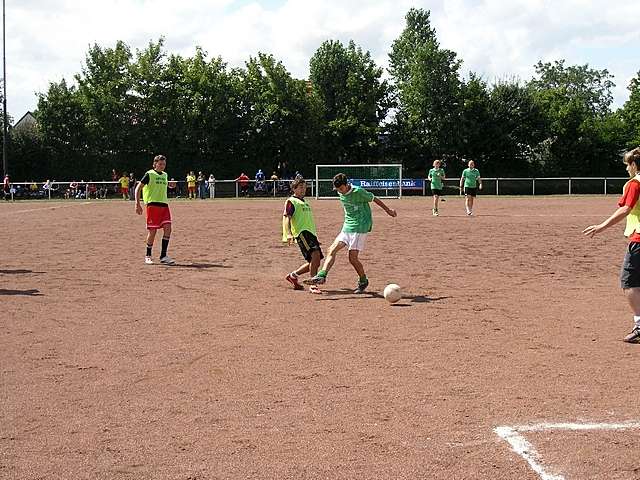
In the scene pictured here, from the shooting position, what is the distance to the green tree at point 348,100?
53594 millimetres

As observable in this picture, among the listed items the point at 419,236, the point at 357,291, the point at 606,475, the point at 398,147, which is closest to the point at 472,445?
the point at 606,475

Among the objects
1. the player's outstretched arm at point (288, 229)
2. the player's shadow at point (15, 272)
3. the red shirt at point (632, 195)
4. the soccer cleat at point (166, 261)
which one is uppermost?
the red shirt at point (632, 195)

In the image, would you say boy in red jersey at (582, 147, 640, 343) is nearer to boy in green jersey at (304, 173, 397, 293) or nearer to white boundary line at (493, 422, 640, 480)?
white boundary line at (493, 422, 640, 480)

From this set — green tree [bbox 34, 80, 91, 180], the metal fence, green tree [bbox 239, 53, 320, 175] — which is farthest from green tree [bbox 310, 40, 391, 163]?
green tree [bbox 34, 80, 91, 180]

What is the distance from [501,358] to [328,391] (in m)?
1.82

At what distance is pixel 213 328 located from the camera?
8.69 m

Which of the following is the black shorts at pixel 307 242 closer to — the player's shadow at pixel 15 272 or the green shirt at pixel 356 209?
the green shirt at pixel 356 209

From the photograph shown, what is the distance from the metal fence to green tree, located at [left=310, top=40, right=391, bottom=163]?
751 cm

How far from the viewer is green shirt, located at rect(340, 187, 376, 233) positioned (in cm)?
1119

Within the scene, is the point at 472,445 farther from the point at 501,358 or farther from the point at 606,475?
the point at 501,358

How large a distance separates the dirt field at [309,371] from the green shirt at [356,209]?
90 centimetres

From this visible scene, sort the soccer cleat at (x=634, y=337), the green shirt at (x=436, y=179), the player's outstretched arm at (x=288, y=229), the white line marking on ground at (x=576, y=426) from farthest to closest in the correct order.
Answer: the green shirt at (x=436, y=179), the player's outstretched arm at (x=288, y=229), the soccer cleat at (x=634, y=337), the white line marking on ground at (x=576, y=426)

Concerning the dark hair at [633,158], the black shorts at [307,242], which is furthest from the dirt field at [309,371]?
the dark hair at [633,158]

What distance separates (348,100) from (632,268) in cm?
4767
